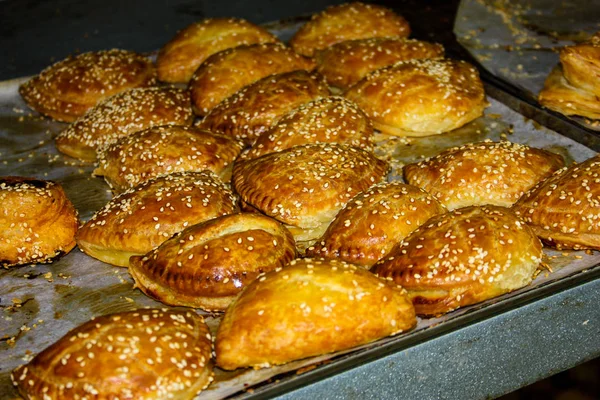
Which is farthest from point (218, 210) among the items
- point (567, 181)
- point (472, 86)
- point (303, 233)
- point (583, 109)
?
point (583, 109)

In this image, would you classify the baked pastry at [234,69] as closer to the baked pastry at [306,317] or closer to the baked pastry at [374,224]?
the baked pastry at [374,224]

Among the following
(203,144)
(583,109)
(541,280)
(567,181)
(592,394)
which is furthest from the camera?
(592,394)

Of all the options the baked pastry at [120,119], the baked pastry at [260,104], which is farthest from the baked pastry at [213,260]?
the baked pastry at [120,119]

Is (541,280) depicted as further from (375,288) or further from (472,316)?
(375,288)

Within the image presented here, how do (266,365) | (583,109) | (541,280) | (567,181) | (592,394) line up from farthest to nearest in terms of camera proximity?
1. (592,394)
2. (583,109)
3. (567,181)
4. (541,280)
5. (266,365)

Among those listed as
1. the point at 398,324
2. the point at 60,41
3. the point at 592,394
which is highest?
the point at 398,324

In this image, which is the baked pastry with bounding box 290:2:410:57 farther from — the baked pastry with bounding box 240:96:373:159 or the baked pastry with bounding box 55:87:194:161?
the baked pastry with bounding box 240:96:373:159

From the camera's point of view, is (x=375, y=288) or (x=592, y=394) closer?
(x=375, y=288)

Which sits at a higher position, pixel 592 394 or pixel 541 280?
pixel 541 280
